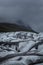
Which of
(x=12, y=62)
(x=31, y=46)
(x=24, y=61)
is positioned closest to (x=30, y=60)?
(x=24, y=61)

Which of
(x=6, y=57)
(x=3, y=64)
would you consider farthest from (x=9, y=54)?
(x=3, y=64)

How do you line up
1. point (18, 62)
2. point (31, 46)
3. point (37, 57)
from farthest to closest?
1. point (31, 46)
2. point (37, 57)
3. point (18, 62)

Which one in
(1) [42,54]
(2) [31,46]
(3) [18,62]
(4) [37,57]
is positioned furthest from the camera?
(2) [31,46]

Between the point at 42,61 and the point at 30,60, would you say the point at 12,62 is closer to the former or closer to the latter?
the point at 30,60

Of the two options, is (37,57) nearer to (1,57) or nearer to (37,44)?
(1,57)

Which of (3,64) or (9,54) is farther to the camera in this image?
(9,54)

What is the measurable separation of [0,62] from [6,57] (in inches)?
7.4

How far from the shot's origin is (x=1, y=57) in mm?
3473

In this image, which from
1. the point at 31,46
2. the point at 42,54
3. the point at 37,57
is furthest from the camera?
the point at 31,46

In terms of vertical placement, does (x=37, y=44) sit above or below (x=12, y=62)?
above

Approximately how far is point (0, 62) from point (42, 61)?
0.74 metres

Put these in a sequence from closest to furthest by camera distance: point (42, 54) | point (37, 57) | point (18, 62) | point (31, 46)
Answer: point (18, 62), point (37, 57), point (42, 54), point (31, 46)

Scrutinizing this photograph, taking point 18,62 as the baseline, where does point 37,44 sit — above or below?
above

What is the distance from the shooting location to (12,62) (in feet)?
10.4
